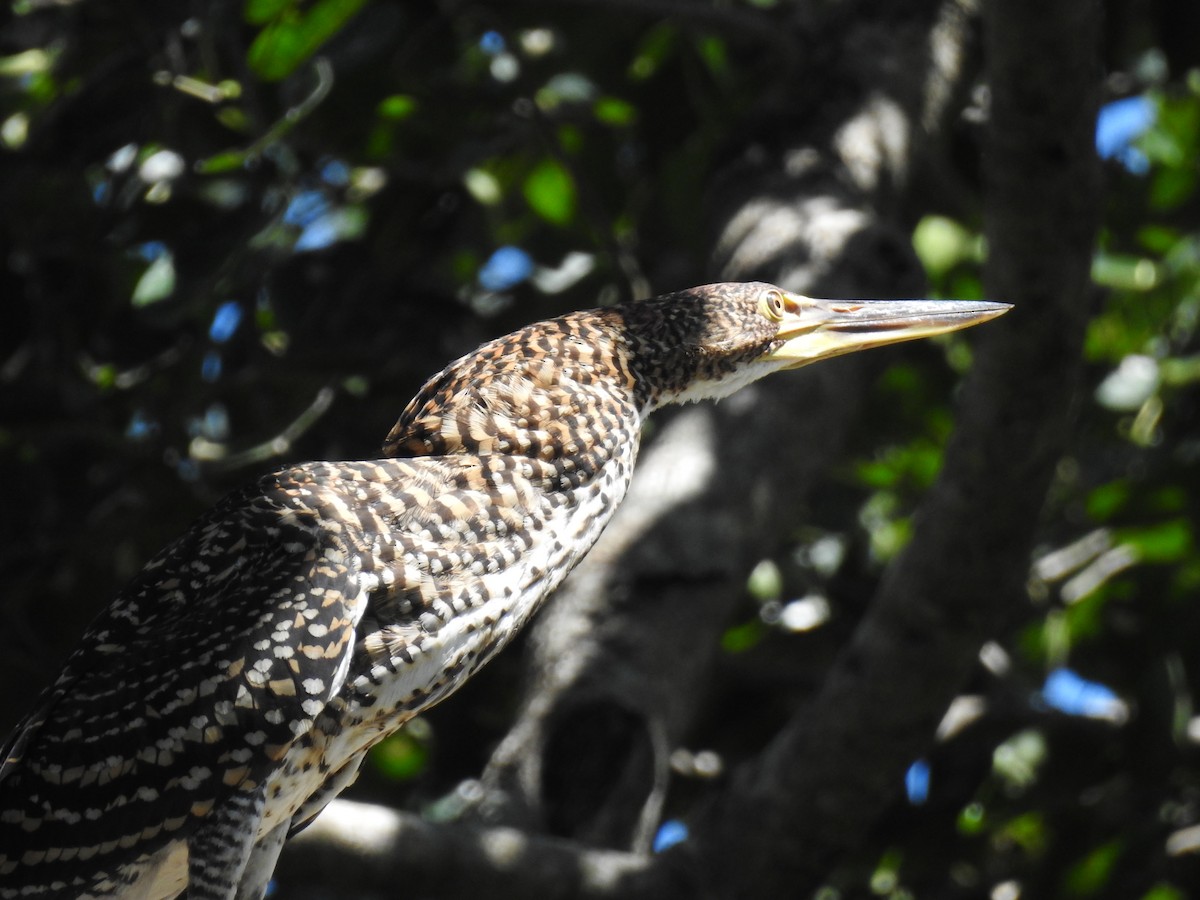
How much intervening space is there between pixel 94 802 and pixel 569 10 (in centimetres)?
262

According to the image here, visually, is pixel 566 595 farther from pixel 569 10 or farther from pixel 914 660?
pixel 569 10

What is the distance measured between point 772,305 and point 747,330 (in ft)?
0.28

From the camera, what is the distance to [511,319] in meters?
4.44

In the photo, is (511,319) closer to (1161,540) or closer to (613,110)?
(613,110)

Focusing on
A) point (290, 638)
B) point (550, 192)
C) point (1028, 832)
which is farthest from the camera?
point (550, 192)

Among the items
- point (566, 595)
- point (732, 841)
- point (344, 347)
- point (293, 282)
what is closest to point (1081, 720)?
point (732, 841)

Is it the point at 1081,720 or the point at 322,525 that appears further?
the point at 1081,720

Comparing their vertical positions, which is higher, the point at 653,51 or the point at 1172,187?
the point at 653,51

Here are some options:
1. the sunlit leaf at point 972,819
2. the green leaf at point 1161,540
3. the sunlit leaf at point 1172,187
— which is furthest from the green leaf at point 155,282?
the sunlit leaf at point 1172,187

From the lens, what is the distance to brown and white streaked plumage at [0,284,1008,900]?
2.43 meters

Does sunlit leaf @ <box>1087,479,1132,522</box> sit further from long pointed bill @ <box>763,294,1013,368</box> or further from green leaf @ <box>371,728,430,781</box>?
green leaf @ <box>371,728,430,781</box>

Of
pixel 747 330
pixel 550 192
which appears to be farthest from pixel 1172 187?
pixel 747 330

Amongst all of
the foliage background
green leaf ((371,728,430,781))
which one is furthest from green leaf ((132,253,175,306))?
green leaf ((371,728,430,781))

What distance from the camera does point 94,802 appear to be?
247cm
